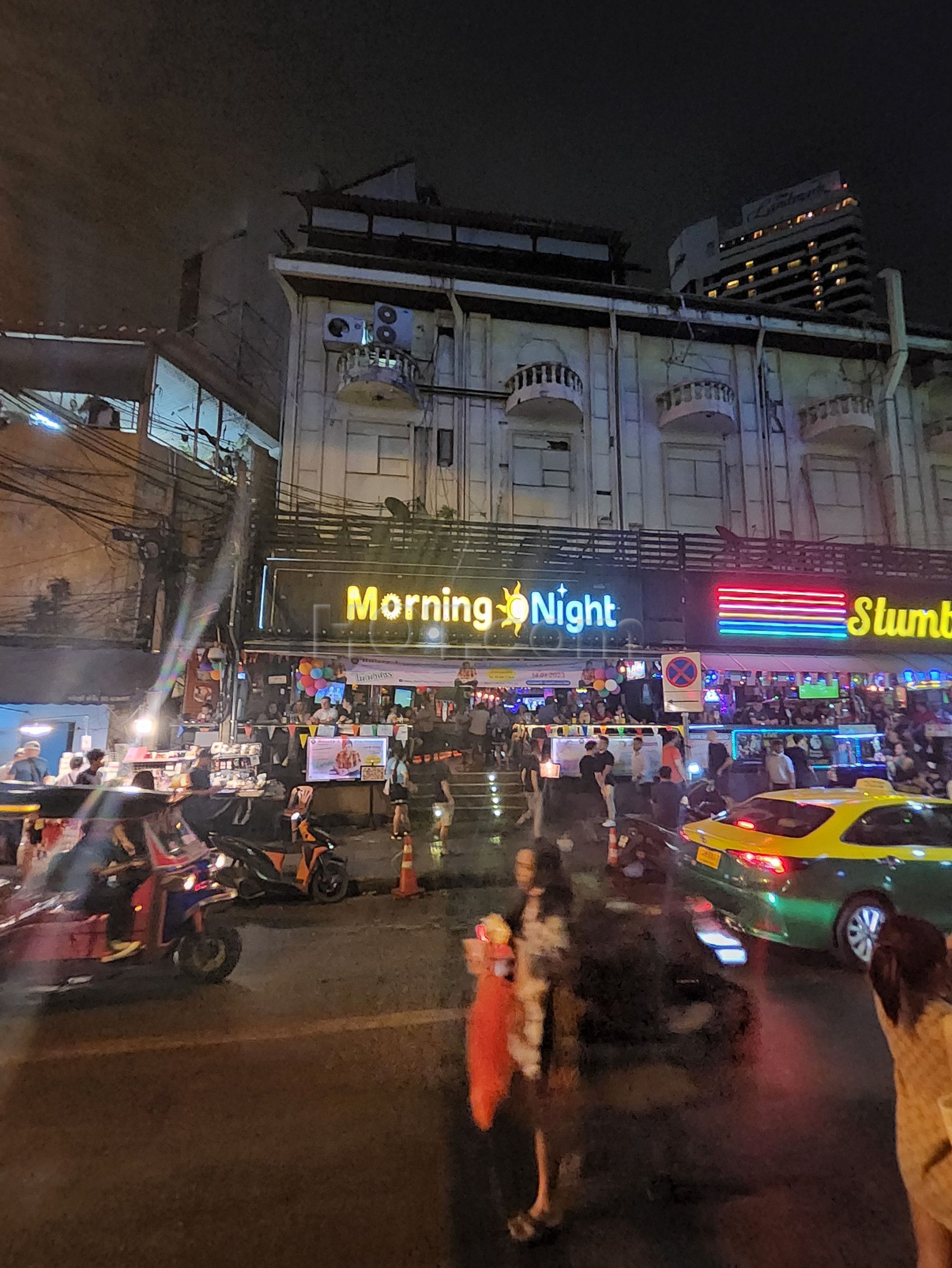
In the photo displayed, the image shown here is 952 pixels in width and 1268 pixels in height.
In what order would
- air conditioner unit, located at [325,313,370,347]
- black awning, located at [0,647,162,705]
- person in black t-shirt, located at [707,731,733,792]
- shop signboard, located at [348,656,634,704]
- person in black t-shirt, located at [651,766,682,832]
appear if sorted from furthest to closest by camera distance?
air conditioner unit, located at [325,313,370,347] < black awning, located at [0,647,162,705] < shop signboard, located at [348,656,634,704] < person in black t-shirt, located at [707,731,733,792] < person in black t-shirt, located at [651,766,682,832]

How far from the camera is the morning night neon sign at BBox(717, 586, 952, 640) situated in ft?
46.6

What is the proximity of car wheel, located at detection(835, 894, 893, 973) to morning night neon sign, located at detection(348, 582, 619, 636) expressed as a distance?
319 inches

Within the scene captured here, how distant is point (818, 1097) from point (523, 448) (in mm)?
16389

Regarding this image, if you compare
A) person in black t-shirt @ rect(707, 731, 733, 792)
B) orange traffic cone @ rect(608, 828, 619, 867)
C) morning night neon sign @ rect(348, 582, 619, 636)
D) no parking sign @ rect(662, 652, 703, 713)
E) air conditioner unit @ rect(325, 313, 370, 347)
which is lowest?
orange traffic cone @ rect(608, 828, 619, 867)

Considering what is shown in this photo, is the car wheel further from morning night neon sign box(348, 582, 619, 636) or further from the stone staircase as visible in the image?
the stone staircase

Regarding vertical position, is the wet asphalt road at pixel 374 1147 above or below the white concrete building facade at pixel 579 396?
below

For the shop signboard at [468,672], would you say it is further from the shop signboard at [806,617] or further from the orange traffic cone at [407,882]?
the orange traffic cone at [407,882]

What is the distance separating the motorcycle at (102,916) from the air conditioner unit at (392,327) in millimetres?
14657

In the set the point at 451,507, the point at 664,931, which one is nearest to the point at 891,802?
the point at 664,931

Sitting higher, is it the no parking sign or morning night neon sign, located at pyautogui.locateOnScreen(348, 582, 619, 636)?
morning night neon sign, located at pyautogui.locateOnScreen(348, 582, 619, 636)

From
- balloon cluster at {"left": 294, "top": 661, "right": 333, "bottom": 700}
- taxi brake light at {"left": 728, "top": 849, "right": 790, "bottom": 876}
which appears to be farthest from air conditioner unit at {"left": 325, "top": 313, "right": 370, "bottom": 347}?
taxi brake light at {"left": 728, "top": 849, "right": 790, "bottom": 876}

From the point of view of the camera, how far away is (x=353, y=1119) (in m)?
3.68

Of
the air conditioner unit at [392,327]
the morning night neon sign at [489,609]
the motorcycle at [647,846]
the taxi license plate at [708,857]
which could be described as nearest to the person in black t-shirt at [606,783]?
the motorcycle at [647,846]

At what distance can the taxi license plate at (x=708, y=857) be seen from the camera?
252 inches
